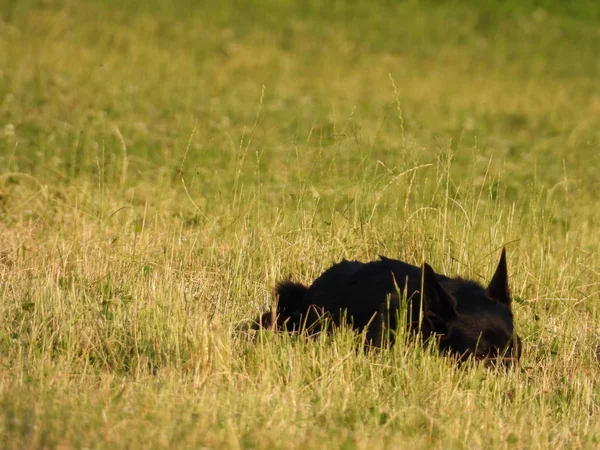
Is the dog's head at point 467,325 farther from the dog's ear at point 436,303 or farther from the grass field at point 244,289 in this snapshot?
the grass field at point 244,289

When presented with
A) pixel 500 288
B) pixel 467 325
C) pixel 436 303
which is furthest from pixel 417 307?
pixel 500 288

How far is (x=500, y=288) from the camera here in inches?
226

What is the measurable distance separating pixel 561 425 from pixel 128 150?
29.9 feet

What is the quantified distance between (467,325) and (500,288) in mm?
418

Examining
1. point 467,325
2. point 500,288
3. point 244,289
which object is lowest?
point 244,289

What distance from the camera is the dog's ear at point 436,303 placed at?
5.35 m

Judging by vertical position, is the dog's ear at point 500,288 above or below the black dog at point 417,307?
above

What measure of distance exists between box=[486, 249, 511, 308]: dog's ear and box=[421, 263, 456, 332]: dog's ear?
41 centimetres

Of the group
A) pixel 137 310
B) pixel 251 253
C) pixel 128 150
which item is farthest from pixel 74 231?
pixel 128 150

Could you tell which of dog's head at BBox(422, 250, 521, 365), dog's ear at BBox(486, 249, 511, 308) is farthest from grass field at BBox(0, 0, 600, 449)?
dog's ear at BBox(486, 249, 511, 308)

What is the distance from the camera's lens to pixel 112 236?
25.0 feet

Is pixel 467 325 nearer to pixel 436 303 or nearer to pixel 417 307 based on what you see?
pixel 436 303

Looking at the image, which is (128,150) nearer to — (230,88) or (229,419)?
(230,88)

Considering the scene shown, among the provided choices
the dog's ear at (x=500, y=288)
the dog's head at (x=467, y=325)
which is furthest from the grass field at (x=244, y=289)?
the dog's ear at (x=500, y=288)
